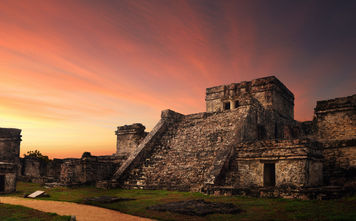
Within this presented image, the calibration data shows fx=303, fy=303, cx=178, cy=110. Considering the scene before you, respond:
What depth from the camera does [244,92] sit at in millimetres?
24953

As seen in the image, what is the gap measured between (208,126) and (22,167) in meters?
16.4

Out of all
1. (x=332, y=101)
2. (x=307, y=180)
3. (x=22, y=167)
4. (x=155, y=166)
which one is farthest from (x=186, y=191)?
(x=22, y=167)

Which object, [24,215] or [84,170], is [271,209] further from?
[84,170]

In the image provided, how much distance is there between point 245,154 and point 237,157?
0.43 metres

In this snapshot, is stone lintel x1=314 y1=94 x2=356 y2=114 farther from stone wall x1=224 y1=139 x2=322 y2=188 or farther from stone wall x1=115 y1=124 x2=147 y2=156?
stone wall x1=115 y1=124 x2=147 y2=156

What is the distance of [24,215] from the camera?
8.23 metres

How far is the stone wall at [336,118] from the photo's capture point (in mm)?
16000

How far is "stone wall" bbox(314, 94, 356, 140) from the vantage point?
52.5ft

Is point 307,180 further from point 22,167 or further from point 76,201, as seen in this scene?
point 22,167

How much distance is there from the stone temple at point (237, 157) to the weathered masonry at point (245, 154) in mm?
32

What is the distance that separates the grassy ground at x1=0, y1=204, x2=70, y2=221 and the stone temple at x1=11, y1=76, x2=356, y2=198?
5539 mm

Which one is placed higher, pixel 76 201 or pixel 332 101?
pixel 332 101

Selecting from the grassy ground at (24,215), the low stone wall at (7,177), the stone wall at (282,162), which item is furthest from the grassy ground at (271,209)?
the low stone wall at (7,177)

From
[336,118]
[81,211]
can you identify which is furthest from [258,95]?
[81,211]
